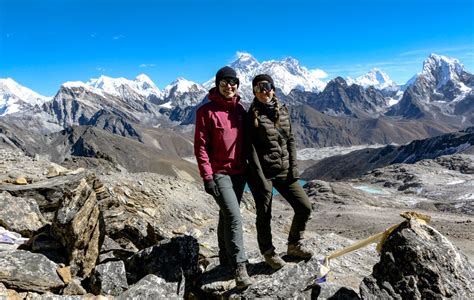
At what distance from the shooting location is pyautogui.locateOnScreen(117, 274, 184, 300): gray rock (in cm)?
782

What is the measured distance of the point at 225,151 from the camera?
8055mm

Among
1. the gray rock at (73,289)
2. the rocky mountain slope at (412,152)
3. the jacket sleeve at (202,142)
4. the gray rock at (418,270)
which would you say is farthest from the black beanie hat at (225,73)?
the rocky mountain slope at (412,152)

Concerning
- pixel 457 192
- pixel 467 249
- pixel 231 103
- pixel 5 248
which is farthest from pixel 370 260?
pixel 457 192

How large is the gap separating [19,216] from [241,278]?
6.78 meters

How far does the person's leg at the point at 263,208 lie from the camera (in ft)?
27.0

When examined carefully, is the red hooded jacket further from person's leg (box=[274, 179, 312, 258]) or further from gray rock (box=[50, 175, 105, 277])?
gray rock (box=[50, 175, 105, 277])

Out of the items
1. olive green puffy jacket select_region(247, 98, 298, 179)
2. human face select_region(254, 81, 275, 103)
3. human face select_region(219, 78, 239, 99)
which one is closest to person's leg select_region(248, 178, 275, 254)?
olive green puffy jacket select_region(247, 98, 298, 179)

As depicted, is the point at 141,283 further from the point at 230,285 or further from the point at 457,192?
the point at 457,192

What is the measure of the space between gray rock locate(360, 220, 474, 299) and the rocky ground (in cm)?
96

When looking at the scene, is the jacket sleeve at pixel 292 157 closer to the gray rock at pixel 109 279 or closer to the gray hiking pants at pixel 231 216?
the gray hiking pants at pixel 231 216

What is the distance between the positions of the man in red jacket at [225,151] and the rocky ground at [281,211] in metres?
0.86

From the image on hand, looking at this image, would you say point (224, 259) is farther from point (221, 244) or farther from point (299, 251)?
point (299, 251)

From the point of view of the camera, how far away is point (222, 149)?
26.4 feet

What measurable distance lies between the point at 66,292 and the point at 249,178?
438 cm
